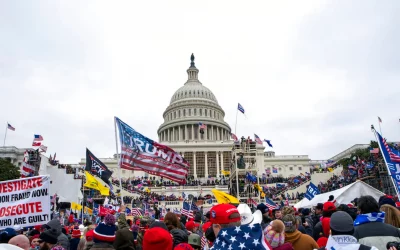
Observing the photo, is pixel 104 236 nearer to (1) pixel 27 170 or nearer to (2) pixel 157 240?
(2) pixel 157 240

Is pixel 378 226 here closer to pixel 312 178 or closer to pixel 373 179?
pixel 373 179

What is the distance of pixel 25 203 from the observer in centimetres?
811

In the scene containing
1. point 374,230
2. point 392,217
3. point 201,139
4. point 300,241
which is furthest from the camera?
point 201,139

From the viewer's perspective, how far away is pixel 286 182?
223 ft

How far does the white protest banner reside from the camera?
26.2ft

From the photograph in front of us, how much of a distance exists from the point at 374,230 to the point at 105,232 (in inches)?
148

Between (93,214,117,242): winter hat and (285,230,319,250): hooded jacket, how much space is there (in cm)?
275

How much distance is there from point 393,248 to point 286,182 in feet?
220

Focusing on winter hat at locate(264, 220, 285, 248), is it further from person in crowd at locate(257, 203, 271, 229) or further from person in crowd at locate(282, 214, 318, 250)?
person in crowd at locate(257, 203, 271, 229)

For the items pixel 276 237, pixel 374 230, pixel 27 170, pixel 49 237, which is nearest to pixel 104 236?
pixel 49 237

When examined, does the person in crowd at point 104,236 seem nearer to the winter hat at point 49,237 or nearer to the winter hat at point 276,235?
the winter hat at point 49,237

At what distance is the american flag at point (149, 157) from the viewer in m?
14.6

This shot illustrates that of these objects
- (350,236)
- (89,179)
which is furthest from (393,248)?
(89,179)

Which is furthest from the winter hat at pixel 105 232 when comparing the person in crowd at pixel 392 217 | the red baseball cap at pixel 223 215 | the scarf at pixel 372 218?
the person in crowd at pixel 392 217
